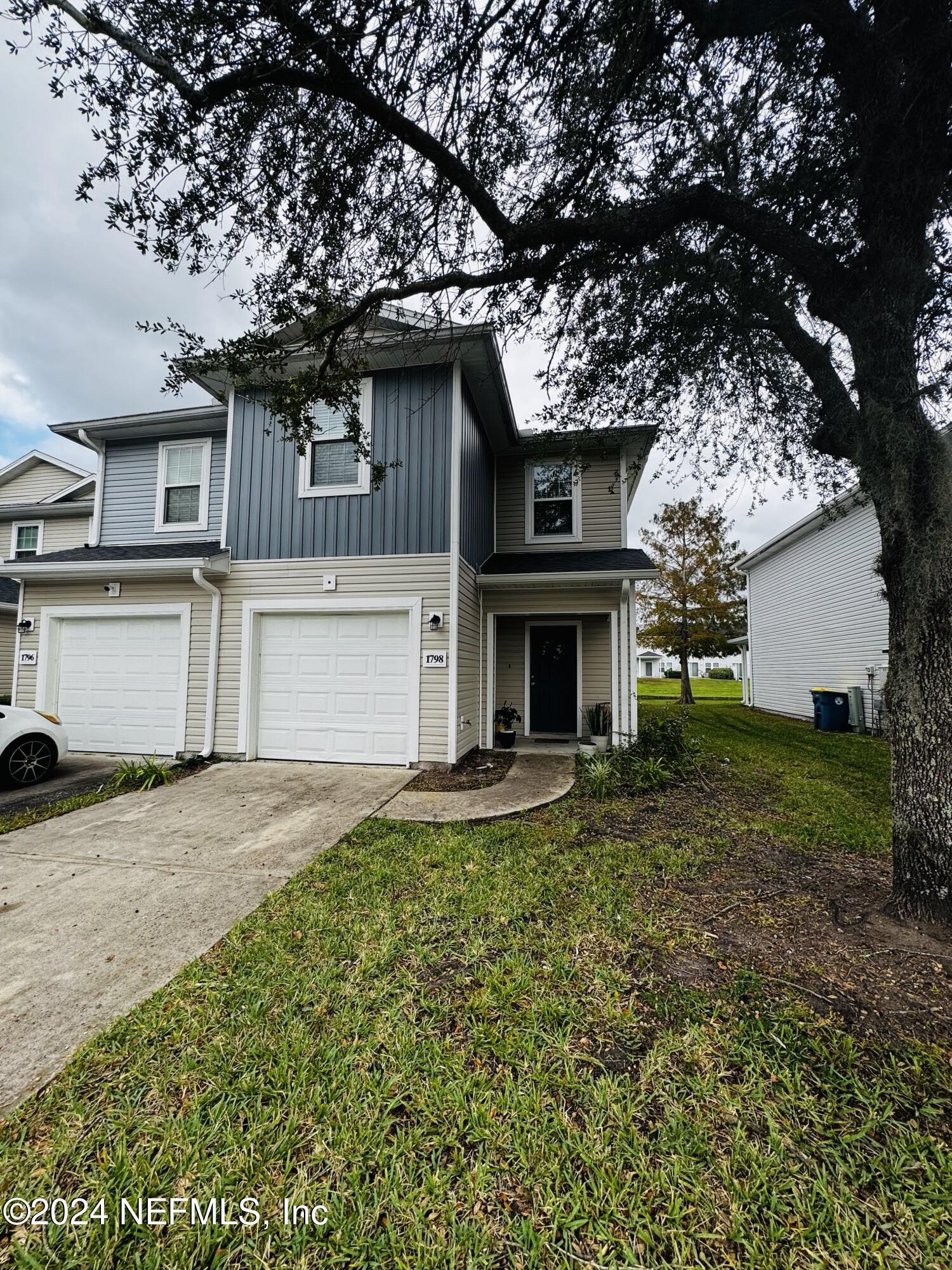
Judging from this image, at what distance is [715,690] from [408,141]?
99.9 ft

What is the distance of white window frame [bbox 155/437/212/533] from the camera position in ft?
27.5

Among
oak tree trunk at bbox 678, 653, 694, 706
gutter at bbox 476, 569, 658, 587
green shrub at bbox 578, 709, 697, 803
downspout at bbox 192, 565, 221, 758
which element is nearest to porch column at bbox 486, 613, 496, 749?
gutter at bbox 476, 569, 658, 587

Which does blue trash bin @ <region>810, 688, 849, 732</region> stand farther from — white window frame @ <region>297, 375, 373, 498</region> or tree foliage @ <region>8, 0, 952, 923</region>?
white window frame @ <region>297, 375, 373, 498</region>

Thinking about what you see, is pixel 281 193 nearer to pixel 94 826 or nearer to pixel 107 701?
pixel 94 826

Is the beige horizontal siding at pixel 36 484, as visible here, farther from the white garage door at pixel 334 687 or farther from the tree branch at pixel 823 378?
the tree branch at pixel 823 378

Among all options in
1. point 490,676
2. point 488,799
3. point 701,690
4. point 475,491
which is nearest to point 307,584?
point 475,491

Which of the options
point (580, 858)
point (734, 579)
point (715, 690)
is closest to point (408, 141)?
point (580, 858)

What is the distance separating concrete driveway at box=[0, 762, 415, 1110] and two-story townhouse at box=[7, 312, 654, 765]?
4.57ft

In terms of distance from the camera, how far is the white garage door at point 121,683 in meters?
7.69

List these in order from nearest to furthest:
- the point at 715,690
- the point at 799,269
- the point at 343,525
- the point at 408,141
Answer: the point at 799,269, the point at 408,141, the point at 343,525, the point at 715,690

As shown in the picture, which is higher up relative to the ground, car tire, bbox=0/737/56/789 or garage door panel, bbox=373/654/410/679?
garage door panel, bbox=373/654/410/679

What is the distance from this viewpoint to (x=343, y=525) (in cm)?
730

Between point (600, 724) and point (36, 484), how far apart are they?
1656cm

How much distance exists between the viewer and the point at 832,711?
11484mm
